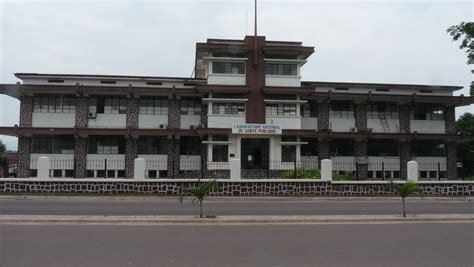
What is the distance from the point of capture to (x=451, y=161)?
4116 cm

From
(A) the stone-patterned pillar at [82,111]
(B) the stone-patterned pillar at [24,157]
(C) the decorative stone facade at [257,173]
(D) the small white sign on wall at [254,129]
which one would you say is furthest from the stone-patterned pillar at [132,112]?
(C) the decorative stone facade at [257,173]

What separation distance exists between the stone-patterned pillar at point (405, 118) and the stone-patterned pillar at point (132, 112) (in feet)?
81.4

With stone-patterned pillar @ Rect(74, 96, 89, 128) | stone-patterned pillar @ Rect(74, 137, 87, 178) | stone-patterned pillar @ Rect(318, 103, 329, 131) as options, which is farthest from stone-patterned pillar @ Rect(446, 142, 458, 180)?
stone-patterned pillar @ Rect(74, 96, 89, 128)

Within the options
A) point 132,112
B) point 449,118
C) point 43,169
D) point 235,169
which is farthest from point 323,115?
point 43,169

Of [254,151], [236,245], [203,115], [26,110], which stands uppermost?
[26,110]

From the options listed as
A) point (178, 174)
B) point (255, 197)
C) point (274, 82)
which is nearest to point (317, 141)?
point (274, 82)

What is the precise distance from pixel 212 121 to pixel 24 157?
16.3 m

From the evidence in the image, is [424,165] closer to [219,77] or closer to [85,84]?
[219,77]

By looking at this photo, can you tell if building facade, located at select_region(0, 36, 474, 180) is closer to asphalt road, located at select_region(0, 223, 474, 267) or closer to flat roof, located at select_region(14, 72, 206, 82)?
flat roof, located at select_region(14, 72, 206, 82)

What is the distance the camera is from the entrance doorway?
3769cm

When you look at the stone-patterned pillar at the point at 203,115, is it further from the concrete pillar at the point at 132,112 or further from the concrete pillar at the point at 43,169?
the concrete pillar at the point at 43,169

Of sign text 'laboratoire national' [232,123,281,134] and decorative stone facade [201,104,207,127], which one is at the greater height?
decorative stone facade [201,104,207,127]

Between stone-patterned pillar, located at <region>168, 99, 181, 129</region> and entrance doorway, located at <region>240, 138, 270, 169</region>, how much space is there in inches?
245

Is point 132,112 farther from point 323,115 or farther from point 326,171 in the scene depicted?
point 326,171
